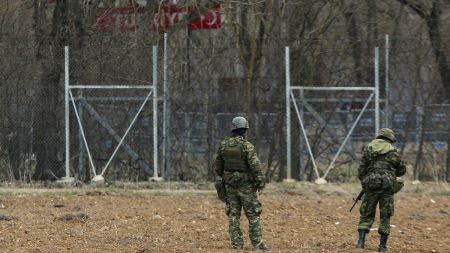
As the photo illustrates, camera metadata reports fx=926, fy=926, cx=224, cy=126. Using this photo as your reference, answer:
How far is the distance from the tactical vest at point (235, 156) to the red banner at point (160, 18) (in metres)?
8.23

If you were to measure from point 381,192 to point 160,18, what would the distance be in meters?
9.27

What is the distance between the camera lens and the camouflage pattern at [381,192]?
422 inches

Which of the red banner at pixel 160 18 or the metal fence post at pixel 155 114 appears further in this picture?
the red banner at pixel 160 18

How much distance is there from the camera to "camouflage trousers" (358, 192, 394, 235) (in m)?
10.7

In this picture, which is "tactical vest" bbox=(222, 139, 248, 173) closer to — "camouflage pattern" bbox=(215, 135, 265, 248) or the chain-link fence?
"camouflage pattern" bbox=(215, 135, 265, 248)

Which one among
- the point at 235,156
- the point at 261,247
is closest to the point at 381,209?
the point at 261,247

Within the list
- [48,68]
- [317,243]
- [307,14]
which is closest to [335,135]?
[307,14]

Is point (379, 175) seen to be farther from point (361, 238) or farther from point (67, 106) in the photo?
point (67, 106)

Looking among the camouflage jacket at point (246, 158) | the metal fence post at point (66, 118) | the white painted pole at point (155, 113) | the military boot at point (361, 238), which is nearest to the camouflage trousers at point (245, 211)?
the camouflage jacket at point (246, 158)

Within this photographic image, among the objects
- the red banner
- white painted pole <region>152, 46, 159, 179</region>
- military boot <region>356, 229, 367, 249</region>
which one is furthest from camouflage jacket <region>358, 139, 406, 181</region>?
the red banner

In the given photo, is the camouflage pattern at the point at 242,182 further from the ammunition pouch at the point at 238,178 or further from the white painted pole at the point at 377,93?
the white painted pole at the point at 377,93

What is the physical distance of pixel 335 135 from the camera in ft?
59.2

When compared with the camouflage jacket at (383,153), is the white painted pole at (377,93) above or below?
above

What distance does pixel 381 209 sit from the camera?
1078cm
